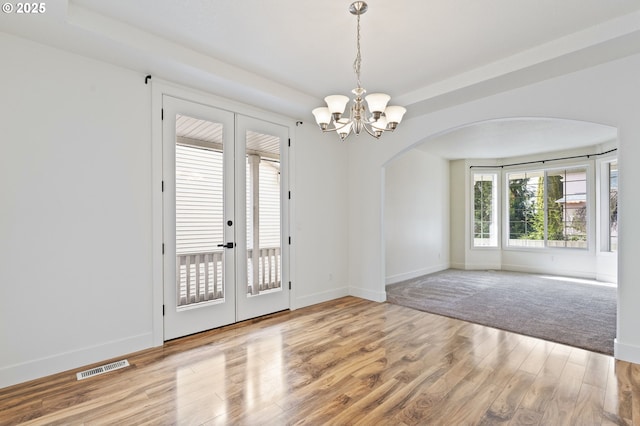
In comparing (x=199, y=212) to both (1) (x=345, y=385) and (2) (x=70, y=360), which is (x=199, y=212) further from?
(1) (x=345, y=385)

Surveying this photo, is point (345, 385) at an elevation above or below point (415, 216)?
below

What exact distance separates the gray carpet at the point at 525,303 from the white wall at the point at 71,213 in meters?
3.65

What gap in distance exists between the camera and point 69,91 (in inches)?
108

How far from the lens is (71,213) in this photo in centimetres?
273

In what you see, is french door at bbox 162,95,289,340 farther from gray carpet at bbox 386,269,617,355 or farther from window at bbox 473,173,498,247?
window at bbox 473,173,498,247

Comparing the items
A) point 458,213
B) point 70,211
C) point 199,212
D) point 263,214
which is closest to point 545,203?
point 458,213

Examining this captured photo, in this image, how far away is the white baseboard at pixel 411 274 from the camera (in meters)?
6.12

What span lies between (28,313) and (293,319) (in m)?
2.58

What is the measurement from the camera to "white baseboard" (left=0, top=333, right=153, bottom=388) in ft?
8.06

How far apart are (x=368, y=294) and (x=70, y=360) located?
373 cm

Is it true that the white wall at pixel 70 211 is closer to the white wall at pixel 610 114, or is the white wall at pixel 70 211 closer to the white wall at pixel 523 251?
the white wall at pixel 610 114

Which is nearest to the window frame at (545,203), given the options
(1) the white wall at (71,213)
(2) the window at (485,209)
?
(2) the window at (485,209)

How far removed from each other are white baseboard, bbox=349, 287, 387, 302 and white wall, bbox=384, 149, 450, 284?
1069 millimetres

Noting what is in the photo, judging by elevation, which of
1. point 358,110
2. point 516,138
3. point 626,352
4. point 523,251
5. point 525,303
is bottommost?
point 525,303
